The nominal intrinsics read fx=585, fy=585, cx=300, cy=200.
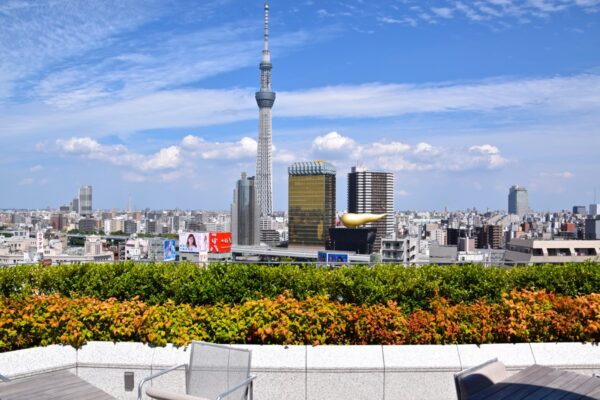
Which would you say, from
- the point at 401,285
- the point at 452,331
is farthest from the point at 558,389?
the point at 401,285

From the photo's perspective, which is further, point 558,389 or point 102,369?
point 102,369

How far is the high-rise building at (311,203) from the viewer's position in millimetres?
170175

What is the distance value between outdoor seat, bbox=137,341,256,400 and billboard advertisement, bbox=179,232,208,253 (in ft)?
373

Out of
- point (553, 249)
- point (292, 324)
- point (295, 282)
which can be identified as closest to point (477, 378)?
point (292, 324)

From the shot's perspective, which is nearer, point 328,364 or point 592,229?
point 328,364

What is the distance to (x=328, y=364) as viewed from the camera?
514 centimetres

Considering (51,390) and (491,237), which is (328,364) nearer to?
(51,390)

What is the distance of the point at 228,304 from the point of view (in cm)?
633

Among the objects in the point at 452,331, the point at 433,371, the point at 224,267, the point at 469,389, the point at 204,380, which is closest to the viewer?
the point at 469,389

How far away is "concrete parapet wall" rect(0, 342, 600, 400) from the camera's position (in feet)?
16.8

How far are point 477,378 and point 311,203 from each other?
168593 millimetres

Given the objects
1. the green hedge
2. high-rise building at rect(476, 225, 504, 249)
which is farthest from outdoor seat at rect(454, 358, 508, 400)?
high-rise building at rect(476, 225, 504, 249)

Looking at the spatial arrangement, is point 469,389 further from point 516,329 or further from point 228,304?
point 228,304

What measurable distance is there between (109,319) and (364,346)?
245cm
